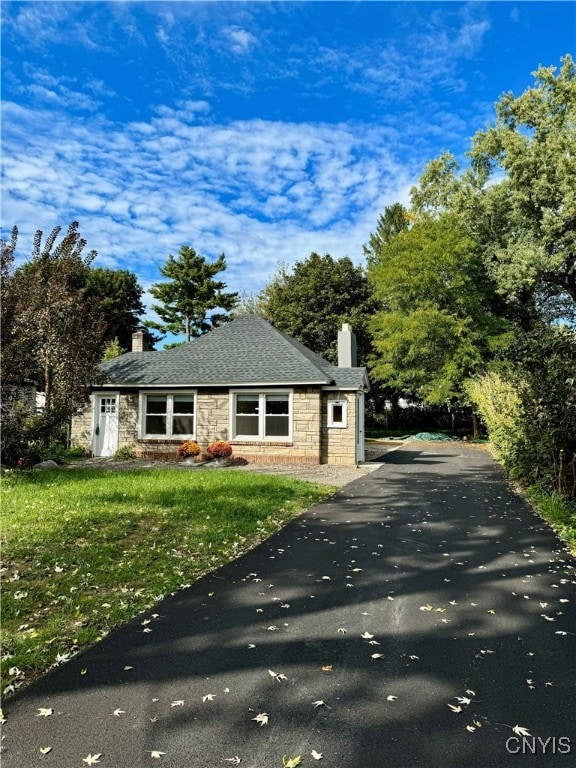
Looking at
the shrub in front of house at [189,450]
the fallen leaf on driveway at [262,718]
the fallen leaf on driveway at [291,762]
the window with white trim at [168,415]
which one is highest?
the window with white trim at [168,415]

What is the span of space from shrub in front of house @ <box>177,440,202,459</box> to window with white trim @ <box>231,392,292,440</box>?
1394 mm

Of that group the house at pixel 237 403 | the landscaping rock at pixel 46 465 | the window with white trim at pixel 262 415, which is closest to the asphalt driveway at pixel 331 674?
the landscaping rock at pixel 46 465

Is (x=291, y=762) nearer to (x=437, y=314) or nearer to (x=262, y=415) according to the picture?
(x=262, y=415)

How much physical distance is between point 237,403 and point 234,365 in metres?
1.49

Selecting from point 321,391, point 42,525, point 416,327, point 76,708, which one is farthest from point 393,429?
point 76,708

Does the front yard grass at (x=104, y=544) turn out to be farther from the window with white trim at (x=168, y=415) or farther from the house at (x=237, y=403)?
the window with white trim at (x=168, y=415)

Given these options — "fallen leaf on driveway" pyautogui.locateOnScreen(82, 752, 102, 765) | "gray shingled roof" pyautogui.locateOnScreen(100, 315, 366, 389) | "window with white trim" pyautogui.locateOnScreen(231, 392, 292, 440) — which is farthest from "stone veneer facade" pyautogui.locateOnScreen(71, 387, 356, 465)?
"fallen leaf on driveway" pyautogui.locateOnScreen(82, 752, 102, 765)

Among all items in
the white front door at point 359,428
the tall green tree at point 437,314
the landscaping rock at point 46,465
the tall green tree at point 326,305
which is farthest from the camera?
the tall green tree at point 326,305

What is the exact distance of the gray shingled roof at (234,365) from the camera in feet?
53.4

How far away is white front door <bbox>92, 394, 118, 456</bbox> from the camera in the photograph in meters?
17.8

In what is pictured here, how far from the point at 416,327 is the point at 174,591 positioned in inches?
995

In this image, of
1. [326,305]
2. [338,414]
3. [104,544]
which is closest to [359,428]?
[338,414]

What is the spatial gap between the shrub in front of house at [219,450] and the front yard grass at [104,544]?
5401 millimetres

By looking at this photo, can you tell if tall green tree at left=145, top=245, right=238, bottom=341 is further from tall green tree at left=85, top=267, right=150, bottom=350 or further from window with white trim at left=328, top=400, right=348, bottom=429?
window with white trim at left=328, top=400, right=348, bottom=429
